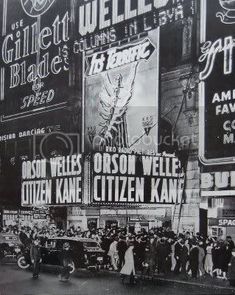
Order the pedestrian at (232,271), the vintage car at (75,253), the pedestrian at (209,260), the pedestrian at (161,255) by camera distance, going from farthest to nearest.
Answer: the vintage car at (75,253) < the pedestrian at (161,255) < the pedestrian at (209,260) < the pedestrian at (232,271)

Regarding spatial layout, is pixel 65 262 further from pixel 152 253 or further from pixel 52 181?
pixel 152 253

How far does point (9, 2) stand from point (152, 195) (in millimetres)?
3841

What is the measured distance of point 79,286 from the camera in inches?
241

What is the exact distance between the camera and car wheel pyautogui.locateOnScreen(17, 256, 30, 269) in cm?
695

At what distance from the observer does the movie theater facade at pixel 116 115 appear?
214 inches

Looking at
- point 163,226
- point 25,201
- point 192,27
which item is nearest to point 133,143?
point 163,226

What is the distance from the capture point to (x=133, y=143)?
6.14 metres

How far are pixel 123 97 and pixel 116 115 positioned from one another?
222mm

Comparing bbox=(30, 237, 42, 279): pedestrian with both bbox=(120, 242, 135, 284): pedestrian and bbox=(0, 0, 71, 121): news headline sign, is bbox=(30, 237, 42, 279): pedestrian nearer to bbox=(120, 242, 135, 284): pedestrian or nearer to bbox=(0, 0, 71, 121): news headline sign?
bbox=(120, 242, 135, 284): pedestrian

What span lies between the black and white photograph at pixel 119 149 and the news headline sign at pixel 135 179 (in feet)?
0.04

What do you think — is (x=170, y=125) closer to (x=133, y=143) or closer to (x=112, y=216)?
(x=133, y=143)

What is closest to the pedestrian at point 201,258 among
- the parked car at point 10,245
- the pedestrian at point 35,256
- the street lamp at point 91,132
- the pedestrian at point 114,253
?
the pedestrian at point 114,253

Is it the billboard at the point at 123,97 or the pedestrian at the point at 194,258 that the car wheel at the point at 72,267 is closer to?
the billboard at the point at 123,97

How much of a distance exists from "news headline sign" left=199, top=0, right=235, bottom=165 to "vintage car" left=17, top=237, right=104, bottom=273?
1.67 metres
